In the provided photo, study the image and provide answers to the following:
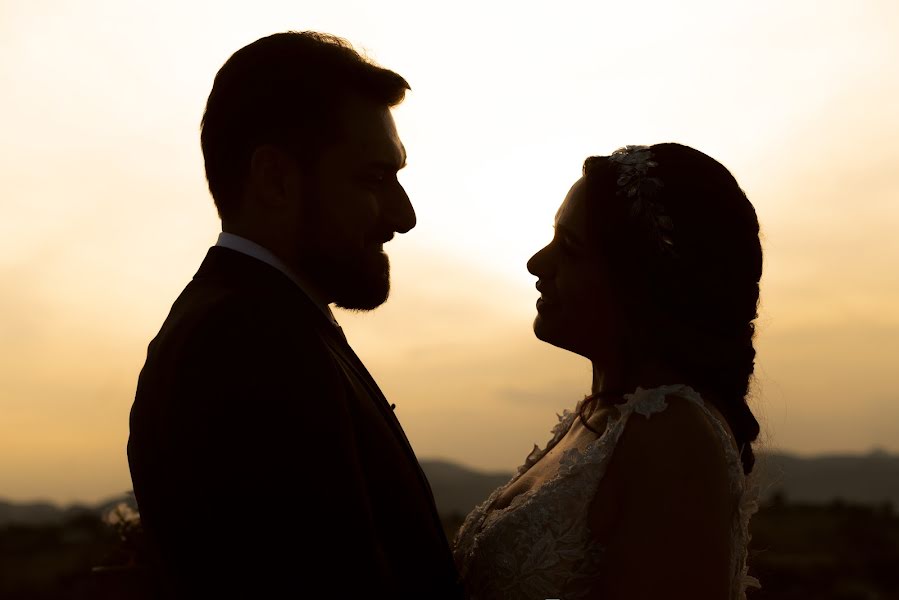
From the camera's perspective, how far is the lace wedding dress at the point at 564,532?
4.25 meters

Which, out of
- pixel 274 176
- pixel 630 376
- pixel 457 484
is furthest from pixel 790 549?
pixel 457 484

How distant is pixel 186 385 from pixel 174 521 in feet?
1.73

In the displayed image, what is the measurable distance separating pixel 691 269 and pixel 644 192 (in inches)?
16.6

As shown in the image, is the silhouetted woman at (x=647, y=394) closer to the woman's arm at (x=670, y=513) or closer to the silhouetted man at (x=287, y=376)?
the woman's arm at (x=670, y=513)

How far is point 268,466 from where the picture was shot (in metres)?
3.55

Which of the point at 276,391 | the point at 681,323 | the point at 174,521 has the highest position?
the point at 681,323

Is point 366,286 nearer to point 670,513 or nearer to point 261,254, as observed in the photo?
point 261,254

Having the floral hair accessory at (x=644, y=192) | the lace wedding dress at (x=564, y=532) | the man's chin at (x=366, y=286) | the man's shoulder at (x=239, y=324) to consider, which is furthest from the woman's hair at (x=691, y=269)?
the man's shoulder at (x=239, y=324)

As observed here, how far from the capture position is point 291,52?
4.39 m

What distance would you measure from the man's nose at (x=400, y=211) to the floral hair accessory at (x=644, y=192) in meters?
0.96

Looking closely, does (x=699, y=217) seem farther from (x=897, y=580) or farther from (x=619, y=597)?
(x=897, y=580)

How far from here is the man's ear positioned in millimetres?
4223

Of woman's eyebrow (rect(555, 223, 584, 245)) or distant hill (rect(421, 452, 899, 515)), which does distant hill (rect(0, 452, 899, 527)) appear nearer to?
distant hill (rect(421, 452, 899, 515))

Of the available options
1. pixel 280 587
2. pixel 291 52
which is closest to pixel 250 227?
pixel 291 52
